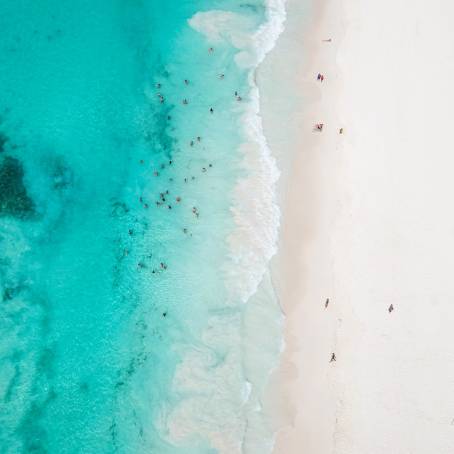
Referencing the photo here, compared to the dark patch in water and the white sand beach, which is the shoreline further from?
the dark patch in water

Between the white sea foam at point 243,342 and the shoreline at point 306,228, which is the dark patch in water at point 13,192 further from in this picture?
the shoreline at point 306,228

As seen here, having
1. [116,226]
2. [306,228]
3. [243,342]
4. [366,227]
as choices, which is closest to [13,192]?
[116,226]

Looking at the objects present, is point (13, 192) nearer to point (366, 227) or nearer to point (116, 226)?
point (116, 226)

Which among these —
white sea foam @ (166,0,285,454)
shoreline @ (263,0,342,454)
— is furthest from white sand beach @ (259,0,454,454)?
white sea foam @ (166,0,285,454)

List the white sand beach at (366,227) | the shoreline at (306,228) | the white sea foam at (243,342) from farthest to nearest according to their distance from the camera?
the shoreline at (306,228) → the white sand beach at (366,227) → the white sea foam at (243,342)

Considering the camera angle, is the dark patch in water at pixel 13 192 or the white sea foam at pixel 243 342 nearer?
the white sea foam at pixel 243 342

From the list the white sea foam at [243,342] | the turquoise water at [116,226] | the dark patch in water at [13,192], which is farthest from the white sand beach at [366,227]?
the dark patch in water at [13,192]

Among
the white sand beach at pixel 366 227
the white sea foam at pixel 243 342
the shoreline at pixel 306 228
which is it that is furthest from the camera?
the shoreline at pixel 306 228
